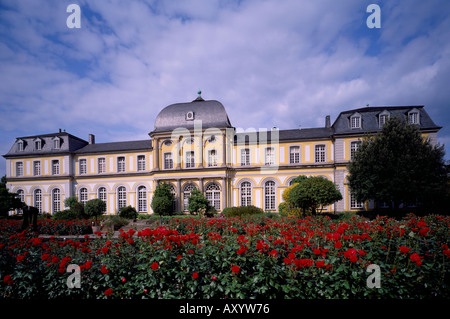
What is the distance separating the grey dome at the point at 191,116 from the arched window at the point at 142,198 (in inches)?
283

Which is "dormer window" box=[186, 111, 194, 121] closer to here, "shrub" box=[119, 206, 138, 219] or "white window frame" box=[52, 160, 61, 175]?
"shrub" box=[119, 206, 138, 219]

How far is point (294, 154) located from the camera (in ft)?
80.5

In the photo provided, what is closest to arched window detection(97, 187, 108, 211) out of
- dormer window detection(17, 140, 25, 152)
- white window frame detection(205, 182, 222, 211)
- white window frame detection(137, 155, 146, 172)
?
white window frame detection(137, 155, 146, 172)

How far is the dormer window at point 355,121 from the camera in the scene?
2275cm

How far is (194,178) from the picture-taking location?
2423cm

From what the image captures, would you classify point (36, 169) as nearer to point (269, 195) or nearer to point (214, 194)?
point (214, 194)

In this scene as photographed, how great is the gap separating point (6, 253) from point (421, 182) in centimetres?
2224

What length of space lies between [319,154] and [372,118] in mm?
6124

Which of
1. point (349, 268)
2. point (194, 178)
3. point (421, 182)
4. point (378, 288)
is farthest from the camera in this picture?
point (194, 178)

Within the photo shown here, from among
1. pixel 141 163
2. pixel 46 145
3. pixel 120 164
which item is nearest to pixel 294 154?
pixel 141 163

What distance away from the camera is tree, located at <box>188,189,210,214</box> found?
21442 millimetres
